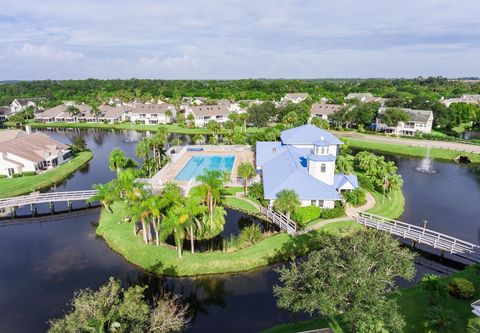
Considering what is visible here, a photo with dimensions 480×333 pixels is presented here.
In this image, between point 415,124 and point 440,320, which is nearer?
point 440,320

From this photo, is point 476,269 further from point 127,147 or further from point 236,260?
point 127,147

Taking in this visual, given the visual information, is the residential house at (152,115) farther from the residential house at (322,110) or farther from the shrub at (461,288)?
the shrub at (461,288)

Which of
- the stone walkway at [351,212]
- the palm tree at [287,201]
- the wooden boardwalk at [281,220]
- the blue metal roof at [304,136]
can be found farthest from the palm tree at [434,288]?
the blue metal roof at [304,136]

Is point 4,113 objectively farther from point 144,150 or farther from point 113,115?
point 144,150

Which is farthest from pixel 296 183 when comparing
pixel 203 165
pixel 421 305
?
pixel 203 165

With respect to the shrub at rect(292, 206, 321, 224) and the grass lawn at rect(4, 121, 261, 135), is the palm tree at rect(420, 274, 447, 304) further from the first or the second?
the grass lawn at rect(4, 121, 261, 135)

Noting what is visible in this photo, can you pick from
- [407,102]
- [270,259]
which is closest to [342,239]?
[270,259]
